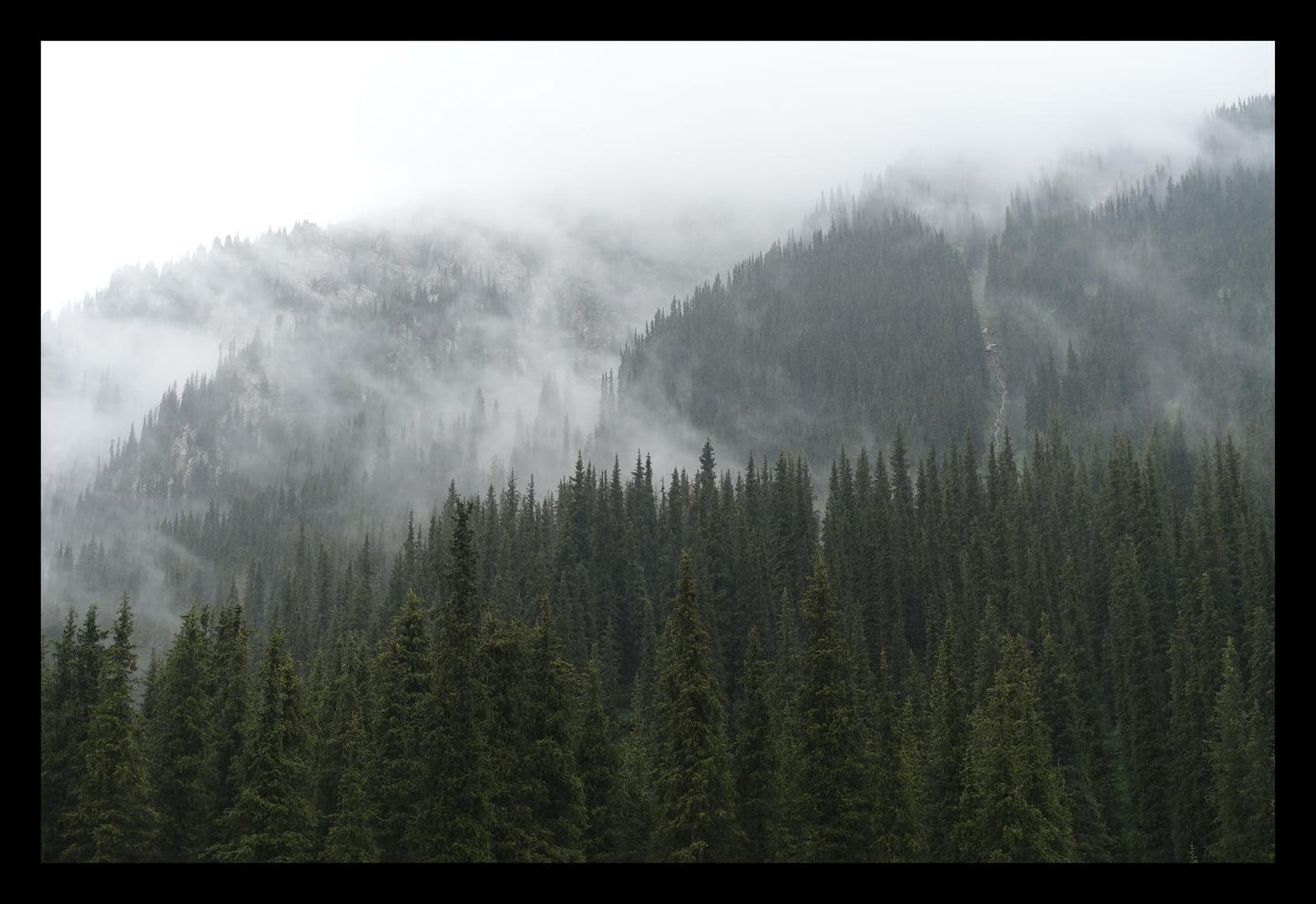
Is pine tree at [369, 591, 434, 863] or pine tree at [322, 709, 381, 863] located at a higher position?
pine tree at [369, 591, 434, 863]

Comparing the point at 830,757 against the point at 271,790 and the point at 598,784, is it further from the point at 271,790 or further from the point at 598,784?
the point at 271,790

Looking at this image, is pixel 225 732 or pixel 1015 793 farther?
pixel 225 732

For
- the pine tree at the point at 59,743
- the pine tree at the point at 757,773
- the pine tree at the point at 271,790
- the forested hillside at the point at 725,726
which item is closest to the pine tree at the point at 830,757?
the forested hillside at the point at 725,726

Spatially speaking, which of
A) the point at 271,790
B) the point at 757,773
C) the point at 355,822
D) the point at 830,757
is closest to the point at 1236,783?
the point at 757,773

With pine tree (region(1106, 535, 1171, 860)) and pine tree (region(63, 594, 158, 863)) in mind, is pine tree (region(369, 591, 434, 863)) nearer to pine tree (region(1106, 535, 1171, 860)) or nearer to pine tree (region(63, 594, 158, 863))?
pine tree (region(63, 594, 158, 863))

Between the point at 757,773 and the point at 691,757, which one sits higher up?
the point at 691,757

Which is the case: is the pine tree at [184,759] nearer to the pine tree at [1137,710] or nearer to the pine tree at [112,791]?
the pine tree at [112,791]

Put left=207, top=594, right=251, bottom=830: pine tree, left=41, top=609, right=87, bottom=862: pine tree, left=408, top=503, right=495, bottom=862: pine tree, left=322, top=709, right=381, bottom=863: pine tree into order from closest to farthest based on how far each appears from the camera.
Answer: left=408, top=503, right=495, bottom=862: pine tree
left=322, top=709, right=381, bottom=863: pine tree
left=41, top=609, right=87, bottom=862: pine tree
left=207, top=594, right=251, bottom=830: pine tree

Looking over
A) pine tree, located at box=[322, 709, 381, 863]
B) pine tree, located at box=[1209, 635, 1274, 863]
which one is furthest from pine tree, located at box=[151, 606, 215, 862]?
pine tree, located at box=[1209, 635, 1274, 863]

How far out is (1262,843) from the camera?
62000mm

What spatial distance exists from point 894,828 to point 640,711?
1612 inches

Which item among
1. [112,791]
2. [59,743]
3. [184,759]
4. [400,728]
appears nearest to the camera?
[400,728]
